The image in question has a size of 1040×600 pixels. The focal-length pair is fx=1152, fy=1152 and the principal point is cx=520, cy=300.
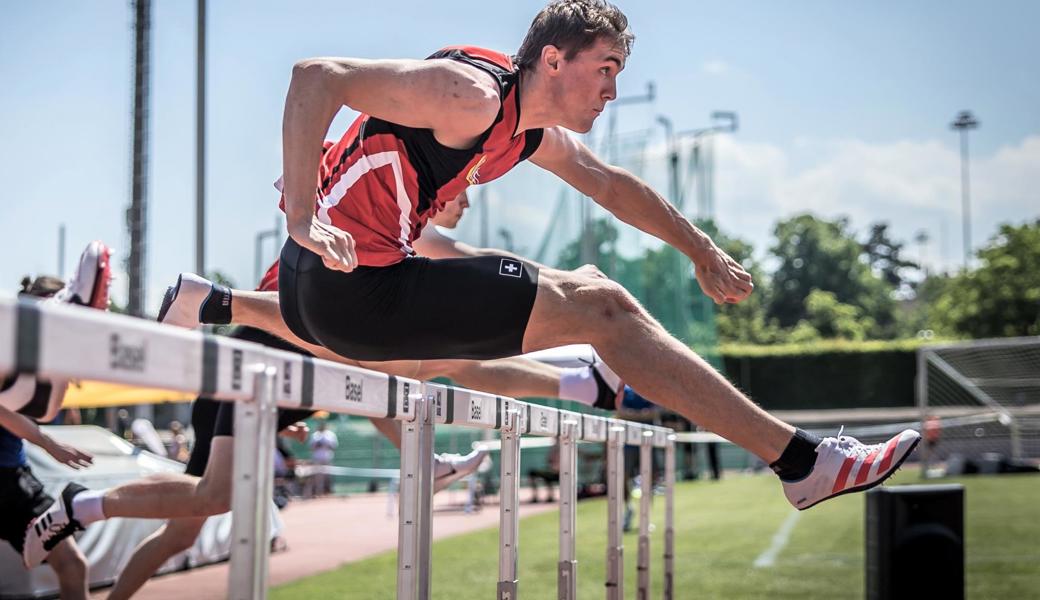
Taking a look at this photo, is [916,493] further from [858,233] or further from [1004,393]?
[858,233]

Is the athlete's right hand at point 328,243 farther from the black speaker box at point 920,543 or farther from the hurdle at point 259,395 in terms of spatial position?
the black speaker box at point 920,543

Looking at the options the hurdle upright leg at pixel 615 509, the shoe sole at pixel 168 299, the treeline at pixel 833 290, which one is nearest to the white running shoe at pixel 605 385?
the hurdle upright leg at pixel 615 509

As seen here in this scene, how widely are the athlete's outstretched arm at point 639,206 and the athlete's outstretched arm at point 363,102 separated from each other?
2.34 ft

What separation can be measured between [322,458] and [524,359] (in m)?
22.5

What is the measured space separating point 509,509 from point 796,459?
2.87 ft

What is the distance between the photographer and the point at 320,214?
10.6 feet

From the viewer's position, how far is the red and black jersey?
318 centimetres

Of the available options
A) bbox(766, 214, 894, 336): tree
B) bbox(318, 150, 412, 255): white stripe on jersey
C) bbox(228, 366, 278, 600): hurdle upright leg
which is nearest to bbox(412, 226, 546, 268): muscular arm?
bbox(318, 150, 412, 255): white stripe on jersey

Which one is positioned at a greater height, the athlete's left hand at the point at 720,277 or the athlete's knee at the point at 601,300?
the athlete's left hand at the point at 720,277

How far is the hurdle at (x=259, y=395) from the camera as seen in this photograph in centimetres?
134

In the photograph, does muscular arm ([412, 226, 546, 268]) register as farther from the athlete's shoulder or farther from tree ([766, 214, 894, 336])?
tree ([766, 214, 894, 336])

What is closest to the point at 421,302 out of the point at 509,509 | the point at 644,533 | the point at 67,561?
the point at 509,509

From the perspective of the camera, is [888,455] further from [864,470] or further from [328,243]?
[328,243]

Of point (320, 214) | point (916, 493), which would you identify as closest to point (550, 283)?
point (320, 214)
